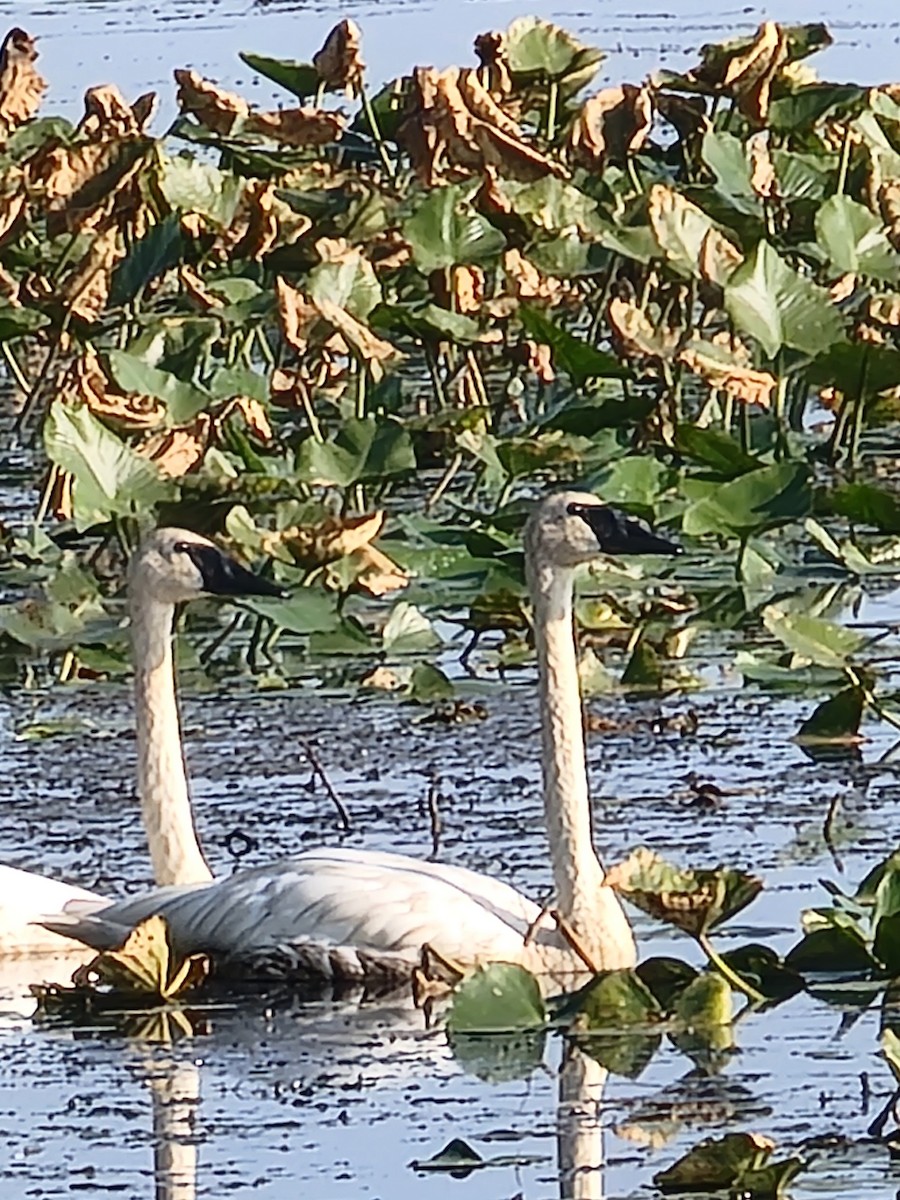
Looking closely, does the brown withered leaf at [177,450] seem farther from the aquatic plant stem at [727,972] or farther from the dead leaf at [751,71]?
the dead leaf at [751,71]

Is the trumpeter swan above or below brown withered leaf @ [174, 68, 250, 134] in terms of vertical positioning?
below

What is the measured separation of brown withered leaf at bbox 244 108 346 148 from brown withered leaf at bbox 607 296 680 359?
3323mm

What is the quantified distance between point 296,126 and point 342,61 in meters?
0.58

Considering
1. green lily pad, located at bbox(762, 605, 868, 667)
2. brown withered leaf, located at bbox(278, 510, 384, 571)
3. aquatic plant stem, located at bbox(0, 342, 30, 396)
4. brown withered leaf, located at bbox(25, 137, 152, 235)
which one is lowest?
green lily pad, located at bbox(762, 605, 868, 667)

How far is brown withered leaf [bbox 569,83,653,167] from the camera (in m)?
14.6

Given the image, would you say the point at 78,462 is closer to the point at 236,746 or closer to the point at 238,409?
the point at 236,746

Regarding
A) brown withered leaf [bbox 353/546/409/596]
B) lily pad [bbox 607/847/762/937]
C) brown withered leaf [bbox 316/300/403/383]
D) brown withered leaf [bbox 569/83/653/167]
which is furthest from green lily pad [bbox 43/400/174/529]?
brown withered leaf [bbox 569/83/653/167]

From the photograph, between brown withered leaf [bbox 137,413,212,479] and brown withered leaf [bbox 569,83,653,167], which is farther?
brown withered leaf [bbox 569,83,653,167]

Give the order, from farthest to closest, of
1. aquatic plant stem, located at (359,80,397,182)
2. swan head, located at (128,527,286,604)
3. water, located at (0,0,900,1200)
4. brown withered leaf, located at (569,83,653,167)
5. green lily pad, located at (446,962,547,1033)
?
aquatic plant stem, located at (359,80,397,182), brown withered leaf, located at (569,83,653,167), swan head, located at (128,527,286,604), green lily pad, located at (446,962,547,1033), water, located at (0,0,900,1200)

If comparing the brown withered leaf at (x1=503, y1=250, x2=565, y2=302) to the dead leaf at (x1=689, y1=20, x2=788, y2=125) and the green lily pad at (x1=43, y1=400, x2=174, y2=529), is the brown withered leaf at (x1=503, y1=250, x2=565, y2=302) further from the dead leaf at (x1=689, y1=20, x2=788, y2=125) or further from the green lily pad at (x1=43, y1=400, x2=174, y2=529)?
the green lily pad at (x1=43, y1=400, x2=174, y2=529)

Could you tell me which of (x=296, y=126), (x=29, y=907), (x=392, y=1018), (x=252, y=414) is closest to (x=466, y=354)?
(x=252, y=414)

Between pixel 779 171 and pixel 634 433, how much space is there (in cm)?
173

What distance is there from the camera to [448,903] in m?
7.96

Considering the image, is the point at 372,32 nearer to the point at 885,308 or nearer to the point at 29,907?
the point at 885,308
